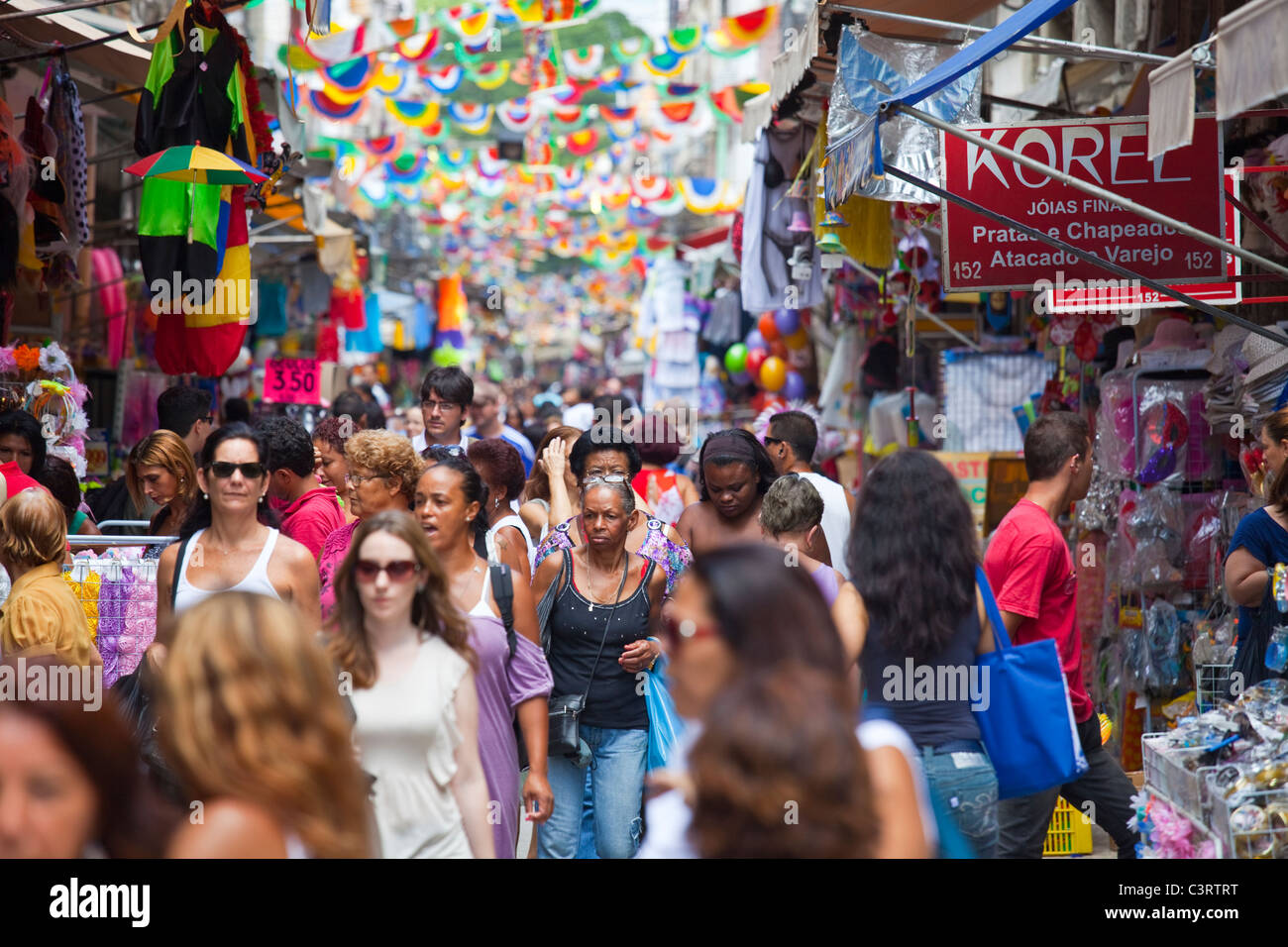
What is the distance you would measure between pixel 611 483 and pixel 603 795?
123 centimetres

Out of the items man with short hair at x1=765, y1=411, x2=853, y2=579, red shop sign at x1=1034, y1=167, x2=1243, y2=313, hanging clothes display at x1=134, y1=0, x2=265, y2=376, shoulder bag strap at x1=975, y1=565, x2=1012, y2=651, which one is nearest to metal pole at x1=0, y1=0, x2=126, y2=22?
hanging clothes display at x1=134, y1=0, x2=265, y2=376

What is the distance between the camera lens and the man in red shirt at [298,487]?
661 centimetres

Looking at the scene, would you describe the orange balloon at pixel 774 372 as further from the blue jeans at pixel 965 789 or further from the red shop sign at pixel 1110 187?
the blue jeans at pixel 965 789

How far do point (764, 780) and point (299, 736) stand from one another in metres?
1.00

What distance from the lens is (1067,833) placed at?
6.96 meters

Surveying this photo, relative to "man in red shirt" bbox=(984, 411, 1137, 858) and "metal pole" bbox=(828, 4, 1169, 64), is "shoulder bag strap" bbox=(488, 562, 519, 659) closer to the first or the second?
"man in red shirt" bbox=(984, 411, 1137, 858)

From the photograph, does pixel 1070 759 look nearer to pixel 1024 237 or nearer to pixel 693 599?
pixel 693 599

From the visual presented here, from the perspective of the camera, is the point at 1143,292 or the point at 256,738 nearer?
the point at 256,738

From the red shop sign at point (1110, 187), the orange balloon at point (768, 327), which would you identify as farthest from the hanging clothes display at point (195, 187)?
the orange balloon at point (768, 327)

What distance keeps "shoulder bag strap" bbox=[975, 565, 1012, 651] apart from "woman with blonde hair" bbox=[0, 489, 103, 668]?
11.5ft

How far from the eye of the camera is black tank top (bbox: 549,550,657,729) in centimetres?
551

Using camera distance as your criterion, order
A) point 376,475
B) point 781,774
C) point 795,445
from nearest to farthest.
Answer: point 781,774 → point 376,475 → point 795,445

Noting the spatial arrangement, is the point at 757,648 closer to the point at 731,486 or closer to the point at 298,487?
the point at 731,486

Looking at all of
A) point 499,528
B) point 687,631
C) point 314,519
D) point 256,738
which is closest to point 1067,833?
point 499,528
